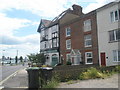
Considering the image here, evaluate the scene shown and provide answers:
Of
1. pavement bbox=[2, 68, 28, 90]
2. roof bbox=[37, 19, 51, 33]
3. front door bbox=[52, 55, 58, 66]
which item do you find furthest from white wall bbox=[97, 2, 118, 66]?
roof bbox=[37, 19, 51, 33]

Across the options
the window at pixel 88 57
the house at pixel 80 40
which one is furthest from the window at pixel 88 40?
the window at pixel 88 57

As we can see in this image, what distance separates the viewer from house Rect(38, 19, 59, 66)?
3788 cm

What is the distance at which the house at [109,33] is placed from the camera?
2196 cm

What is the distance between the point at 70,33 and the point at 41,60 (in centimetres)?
1295

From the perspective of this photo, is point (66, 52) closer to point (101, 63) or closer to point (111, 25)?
point (101, 63)

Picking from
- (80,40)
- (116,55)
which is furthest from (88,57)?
(116,55)

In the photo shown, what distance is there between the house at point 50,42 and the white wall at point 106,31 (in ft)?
47.8

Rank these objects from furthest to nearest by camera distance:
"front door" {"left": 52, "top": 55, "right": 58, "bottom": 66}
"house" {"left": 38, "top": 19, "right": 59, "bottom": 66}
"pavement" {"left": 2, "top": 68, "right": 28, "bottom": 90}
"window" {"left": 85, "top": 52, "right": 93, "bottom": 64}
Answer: "house" {"left": 38, "top": 19, "right": 59, "bottom": 66}
"front door" {"left": 52, "top": 55, "right": 58, "bottom": 66}
"window" {"left": 85, "top": 52, "right": 93, "bottom": 64}
"pavement" {"left": 2, "top": 68, "right": 28, "bottom": 90}

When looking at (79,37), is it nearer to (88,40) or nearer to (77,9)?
(88,40)

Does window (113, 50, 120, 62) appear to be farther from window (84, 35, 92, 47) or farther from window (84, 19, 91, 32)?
window (84, 19, 91, 32)

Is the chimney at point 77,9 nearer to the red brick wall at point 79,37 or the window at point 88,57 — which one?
the red brick wall at point 79,37

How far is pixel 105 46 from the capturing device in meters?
23.5

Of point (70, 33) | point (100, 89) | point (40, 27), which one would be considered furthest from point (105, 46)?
point (40, 27)

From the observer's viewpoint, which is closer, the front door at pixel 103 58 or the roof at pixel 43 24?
the front door at pixel 103 58
